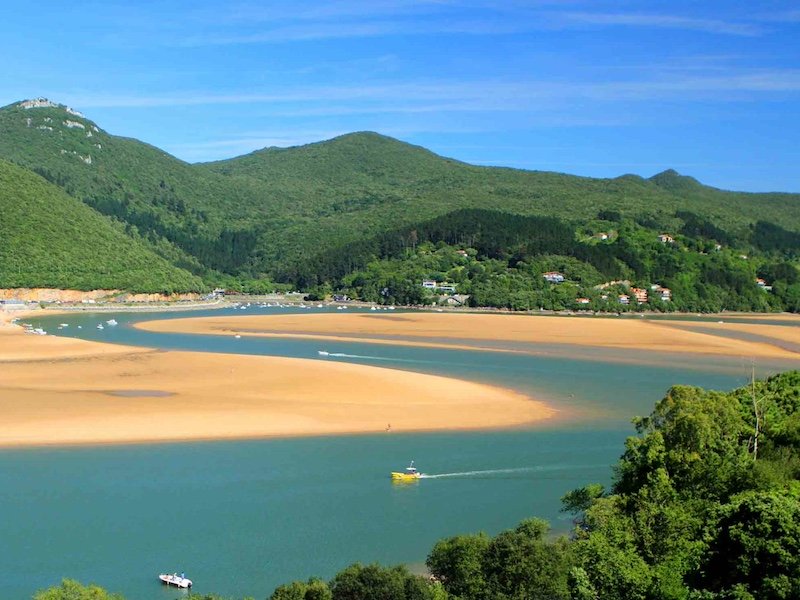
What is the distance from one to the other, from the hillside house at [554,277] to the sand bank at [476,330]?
2731cm

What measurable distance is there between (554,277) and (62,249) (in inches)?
2577

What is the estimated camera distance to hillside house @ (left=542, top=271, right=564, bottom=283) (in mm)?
134375

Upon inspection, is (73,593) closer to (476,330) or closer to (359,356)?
(359,356)

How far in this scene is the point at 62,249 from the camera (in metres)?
129

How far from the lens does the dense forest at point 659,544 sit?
14289mm

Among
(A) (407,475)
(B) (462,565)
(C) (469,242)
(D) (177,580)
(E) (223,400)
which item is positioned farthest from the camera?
(C) (469,242)

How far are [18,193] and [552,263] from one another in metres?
75.6

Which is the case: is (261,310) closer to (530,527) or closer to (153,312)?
(153,312)

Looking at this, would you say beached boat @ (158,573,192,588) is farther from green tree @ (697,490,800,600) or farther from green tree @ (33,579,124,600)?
green tree @ (697,490,800,600)

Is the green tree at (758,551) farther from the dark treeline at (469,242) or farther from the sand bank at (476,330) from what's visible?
the dark treeline at (469,242)

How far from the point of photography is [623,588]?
15039 mm

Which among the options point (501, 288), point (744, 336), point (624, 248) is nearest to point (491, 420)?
point (744, 336)

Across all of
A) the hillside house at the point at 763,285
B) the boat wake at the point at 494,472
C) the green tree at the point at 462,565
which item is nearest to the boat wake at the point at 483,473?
the boat wake at the point at 494,472

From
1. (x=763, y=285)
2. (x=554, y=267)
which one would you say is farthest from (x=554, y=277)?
(x=763, y=285)
